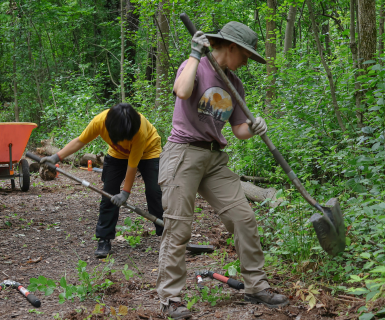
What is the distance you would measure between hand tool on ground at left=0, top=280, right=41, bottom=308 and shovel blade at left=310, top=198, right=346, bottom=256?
222 cm

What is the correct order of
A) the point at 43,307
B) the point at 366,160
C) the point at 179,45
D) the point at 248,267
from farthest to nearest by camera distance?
1. the point at 179,45
2. the point at 366,160
3. the point at 43,307
4. the point at 248,267

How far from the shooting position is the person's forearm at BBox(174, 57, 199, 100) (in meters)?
2.46

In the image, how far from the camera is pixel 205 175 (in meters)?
2.85

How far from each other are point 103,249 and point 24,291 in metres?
1.18

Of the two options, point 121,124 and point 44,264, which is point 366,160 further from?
point 44,264

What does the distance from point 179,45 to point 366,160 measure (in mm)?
6566

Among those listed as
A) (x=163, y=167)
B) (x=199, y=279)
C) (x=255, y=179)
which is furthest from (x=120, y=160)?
(x=255, y=179)

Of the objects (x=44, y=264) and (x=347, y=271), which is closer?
(x=347, y=271)

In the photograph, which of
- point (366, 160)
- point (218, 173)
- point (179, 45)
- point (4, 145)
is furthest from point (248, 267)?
point (179, 45)

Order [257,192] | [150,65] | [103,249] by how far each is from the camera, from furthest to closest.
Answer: [150,65]
[257,192]
[103,249]

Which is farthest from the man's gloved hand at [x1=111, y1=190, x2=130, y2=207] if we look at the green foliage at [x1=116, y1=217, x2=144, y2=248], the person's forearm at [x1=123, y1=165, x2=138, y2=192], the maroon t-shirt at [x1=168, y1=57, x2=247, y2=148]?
the maroon t-shirt at [x1=168, y1=57, x2=247, y2=148]

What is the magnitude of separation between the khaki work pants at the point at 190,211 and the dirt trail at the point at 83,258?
0.83 ft

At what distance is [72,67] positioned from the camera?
1750 cm

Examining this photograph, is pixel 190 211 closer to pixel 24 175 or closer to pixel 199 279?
pixel 199 279
